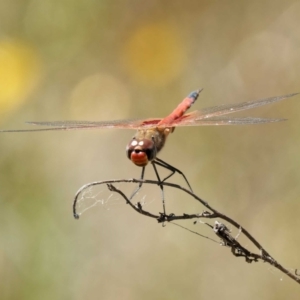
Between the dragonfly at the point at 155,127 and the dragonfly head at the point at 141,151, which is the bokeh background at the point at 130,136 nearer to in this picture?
the dragonfly at the point at 155,127

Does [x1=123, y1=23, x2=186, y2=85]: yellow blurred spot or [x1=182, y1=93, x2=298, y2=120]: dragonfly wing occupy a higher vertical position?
[x1=123, y1=23, x2=186, y2=85]: yellow blurred spot

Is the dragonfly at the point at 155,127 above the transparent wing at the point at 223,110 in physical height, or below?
below

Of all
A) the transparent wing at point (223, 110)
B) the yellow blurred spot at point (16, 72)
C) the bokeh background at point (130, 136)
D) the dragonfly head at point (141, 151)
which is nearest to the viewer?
the dragonfly head at point (141, 151)

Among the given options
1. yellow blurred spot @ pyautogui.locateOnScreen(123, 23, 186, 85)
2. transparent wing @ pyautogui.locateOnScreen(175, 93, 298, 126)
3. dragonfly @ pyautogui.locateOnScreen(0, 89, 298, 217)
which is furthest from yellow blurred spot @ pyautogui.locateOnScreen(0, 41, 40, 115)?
transparent wing @ pyautogui.locateOnScreen(175, 93, 298, 126)

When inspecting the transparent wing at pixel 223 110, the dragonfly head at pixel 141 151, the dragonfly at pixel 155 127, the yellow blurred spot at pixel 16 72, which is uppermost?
the yellow blurred spot at pixel 16 72

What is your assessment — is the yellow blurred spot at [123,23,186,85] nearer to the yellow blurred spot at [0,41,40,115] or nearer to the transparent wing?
the yellow blurred spot at [0,41,40,115]

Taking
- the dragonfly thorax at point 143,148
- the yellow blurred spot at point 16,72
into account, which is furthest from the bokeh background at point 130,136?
the dragonfly thorax at point 143,148

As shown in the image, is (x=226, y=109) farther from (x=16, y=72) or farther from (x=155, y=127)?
(x=16, y=72)

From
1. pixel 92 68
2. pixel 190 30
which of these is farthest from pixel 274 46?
pixel 92 68

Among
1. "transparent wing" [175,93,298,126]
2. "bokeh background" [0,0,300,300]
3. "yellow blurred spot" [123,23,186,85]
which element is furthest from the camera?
"yellow blurred spot" [123,23,186,85]
